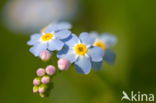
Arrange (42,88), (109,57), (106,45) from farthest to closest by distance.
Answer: (106,45), (109,57), (42,88)

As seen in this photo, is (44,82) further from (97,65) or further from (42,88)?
(97,65)

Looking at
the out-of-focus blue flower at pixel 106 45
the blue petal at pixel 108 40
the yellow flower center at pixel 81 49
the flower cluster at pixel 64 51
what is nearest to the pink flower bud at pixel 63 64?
the flower cluster at pixel 64 51

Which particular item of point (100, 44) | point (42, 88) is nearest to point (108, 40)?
point (100, 44)

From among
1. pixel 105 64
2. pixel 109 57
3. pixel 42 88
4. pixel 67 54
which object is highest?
pixel 67 54

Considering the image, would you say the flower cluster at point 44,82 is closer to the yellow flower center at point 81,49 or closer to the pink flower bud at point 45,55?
the pink flower bud at point 45,55

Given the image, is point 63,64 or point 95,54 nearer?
point 63,64

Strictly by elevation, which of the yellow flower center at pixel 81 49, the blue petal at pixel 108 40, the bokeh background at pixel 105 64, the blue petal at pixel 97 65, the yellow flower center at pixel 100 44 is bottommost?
→ the bokeh background at pixel 105 64

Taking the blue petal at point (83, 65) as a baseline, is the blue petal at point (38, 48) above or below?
above
